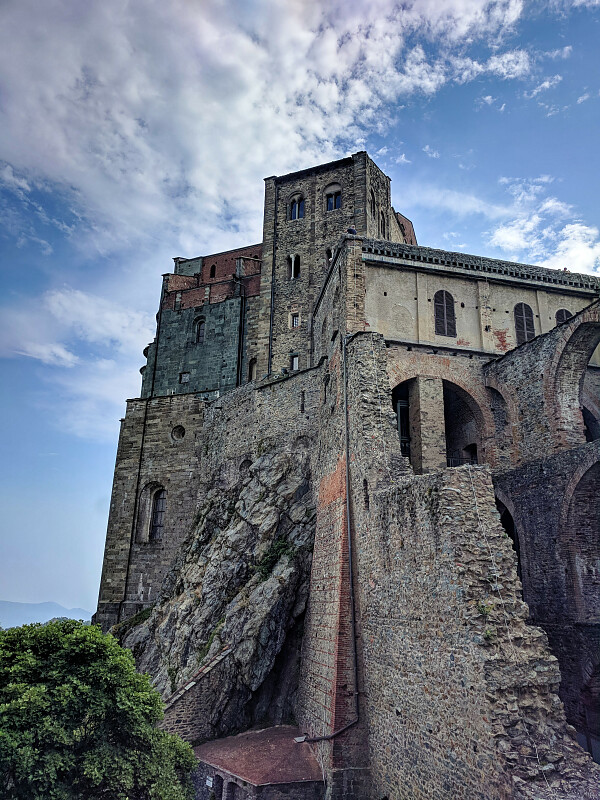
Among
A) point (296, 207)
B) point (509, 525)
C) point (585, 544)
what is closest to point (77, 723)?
point (585, 544)

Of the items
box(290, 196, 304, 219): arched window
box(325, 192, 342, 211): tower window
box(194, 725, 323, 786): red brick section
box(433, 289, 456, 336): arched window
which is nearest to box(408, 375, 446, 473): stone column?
box(433, 289, 456, 336): arched window

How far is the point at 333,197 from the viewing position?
36.0m

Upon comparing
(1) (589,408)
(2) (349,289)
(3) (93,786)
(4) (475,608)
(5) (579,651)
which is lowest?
(3) (93,786)

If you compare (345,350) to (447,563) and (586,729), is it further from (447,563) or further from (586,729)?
(586,729)

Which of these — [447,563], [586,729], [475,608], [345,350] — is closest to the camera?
[475,608]

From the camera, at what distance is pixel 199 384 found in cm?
3681

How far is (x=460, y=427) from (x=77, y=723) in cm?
1617

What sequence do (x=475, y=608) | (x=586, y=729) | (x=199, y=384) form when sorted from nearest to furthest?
(x=475, y=608) < (x=586, y=729) < (x=199, y=384)

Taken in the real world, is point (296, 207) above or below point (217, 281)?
above

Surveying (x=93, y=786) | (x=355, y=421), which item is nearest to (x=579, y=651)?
(x=355, y=421)

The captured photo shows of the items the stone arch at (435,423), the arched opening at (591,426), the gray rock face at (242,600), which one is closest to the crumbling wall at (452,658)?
the gray rock face at (242,600)

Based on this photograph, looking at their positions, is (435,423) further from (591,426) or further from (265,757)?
→ (265,757)

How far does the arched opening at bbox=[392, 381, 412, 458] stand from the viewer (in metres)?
21.4

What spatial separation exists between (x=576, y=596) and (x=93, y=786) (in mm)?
12339
